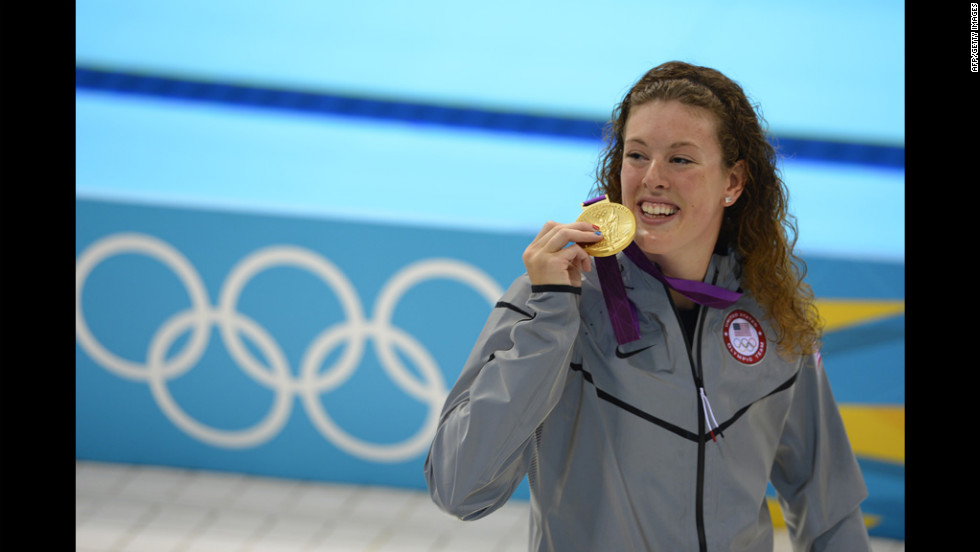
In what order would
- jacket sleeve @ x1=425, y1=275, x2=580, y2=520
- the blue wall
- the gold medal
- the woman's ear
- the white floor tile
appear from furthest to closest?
the blue wall
the white floor tile
the woman's ear
the gold medal
jacket sleeve @ x1=425, y1=275, x2=580, y2=520

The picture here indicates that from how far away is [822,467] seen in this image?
1817mm

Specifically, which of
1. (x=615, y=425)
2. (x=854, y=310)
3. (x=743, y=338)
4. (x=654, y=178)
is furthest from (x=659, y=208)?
(x=854, y=310)

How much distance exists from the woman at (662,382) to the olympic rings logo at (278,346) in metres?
2.24

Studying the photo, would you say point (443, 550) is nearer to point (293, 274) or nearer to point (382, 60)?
point (293, 274)

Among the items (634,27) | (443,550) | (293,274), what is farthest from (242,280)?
(634,27)

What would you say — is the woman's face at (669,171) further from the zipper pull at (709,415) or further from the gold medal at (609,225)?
the zipper pull at (709,415)

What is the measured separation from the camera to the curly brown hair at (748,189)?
1768mm

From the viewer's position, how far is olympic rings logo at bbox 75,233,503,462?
4066mm

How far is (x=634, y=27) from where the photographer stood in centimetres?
420

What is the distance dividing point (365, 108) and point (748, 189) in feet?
8.76

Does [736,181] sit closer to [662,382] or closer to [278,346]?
[662,382]

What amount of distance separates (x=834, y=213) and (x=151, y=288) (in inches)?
119

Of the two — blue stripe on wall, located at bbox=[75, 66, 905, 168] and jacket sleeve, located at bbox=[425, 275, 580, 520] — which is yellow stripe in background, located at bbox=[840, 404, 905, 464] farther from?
jacket sleeve, located at bbox=[425, 275, 580, 520]

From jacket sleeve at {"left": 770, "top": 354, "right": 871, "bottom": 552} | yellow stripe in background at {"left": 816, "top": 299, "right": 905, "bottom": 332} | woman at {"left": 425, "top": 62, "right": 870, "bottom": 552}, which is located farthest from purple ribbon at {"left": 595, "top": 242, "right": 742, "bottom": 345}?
yellow stripe in background at {"left": 816, "top": 299, "right": 905, "bottom": 332}
